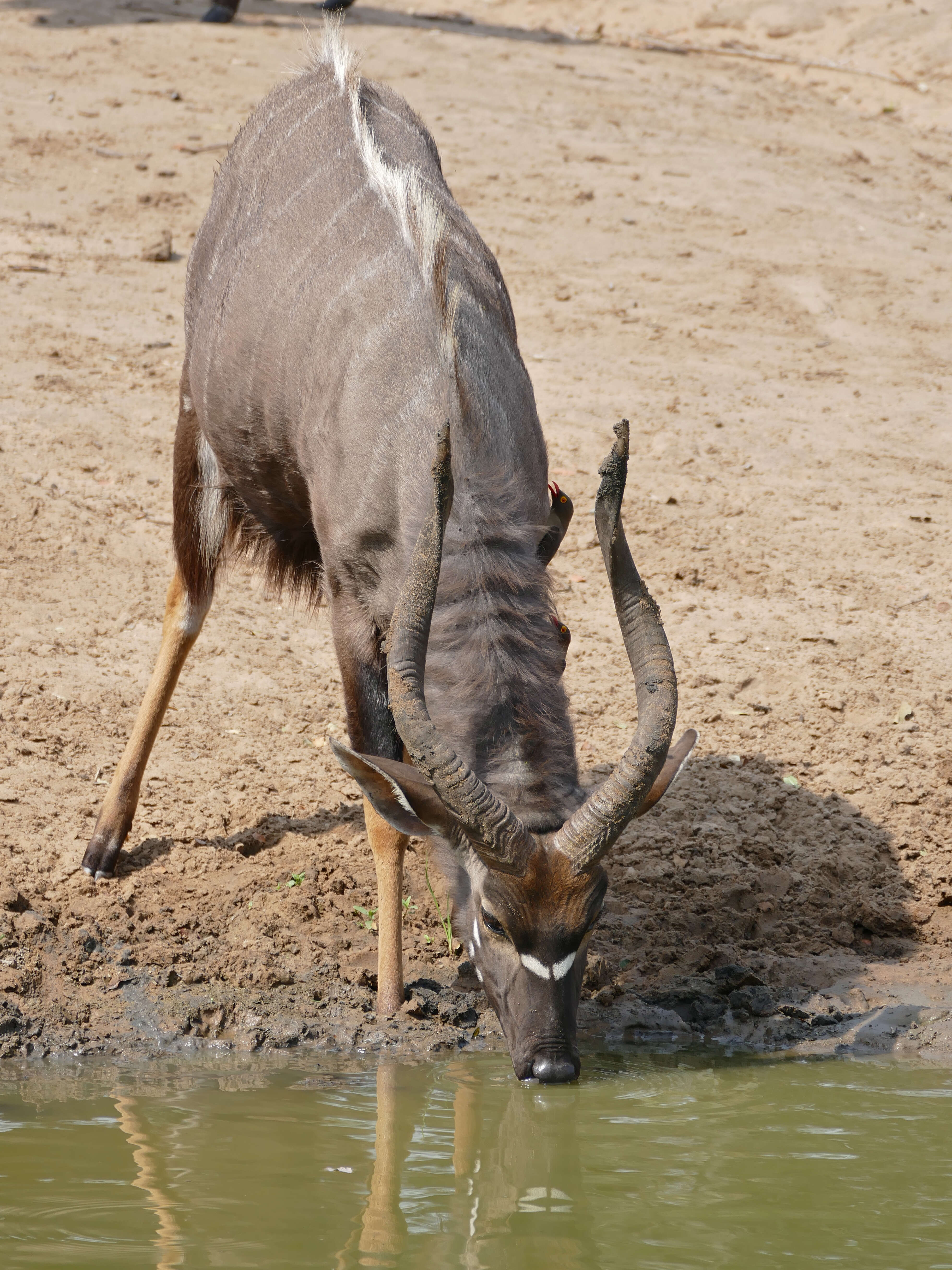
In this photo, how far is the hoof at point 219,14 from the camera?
54.2 ft

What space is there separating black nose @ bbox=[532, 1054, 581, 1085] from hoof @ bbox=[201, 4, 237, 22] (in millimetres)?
14782

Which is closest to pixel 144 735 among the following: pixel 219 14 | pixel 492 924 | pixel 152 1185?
pixel 492 924

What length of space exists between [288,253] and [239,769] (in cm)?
228

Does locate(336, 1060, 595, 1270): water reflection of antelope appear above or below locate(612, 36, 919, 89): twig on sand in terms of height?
below

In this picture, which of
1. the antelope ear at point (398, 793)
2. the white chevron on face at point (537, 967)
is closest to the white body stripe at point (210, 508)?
the antelope ear at point (398, 793)

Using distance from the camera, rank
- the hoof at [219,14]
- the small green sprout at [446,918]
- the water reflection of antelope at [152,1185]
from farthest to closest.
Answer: the hoof at [219,14] < the small green sprout at [446,918] < the water reflection of antelope at [152,1185]

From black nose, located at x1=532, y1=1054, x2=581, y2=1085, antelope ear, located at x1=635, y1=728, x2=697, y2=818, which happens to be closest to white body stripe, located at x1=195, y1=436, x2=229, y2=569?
antelope ear, located at x1=635, y1=728, x2=697, y2=818

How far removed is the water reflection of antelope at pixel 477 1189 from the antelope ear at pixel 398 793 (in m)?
0.92

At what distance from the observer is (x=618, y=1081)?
5.04m

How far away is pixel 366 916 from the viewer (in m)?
5.89

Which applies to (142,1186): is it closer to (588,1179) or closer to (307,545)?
(588,1179)

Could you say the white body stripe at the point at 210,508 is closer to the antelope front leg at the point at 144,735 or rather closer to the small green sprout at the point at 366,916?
the antelope front leg at the point at 144,735

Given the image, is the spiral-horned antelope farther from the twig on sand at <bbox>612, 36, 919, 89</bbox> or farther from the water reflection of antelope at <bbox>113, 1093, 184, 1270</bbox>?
the twig on sand at <bbox>612, 36, 919, 89</bbox>

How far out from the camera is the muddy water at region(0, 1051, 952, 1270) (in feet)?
12.5
